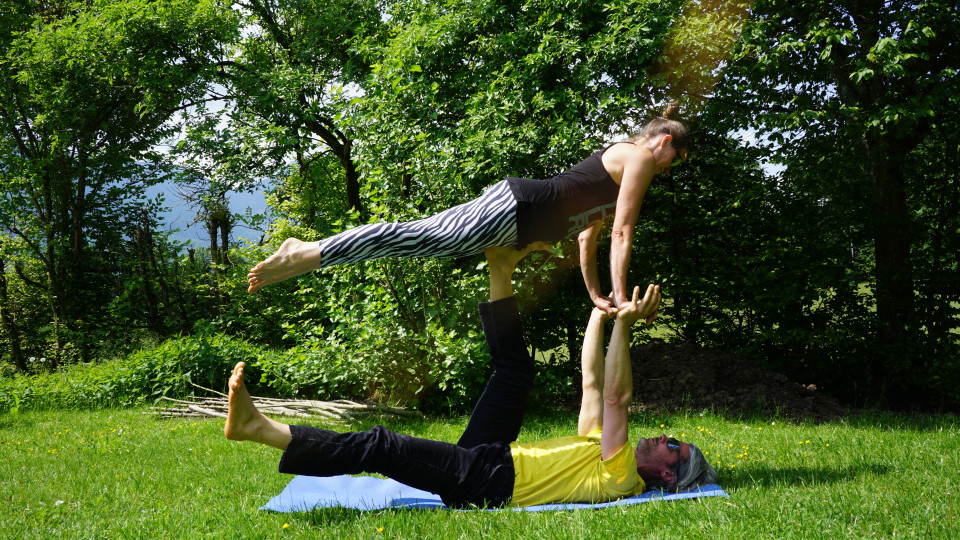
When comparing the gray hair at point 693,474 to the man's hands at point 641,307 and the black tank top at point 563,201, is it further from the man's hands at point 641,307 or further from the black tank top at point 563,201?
the black tank top at point 563,201

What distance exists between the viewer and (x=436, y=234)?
10.4 feet

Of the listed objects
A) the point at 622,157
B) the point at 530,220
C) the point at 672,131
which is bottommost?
the point at 530,220

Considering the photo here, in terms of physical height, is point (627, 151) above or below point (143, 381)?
above

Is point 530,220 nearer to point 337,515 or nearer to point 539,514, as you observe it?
point 539,514

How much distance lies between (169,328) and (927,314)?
1110 cm

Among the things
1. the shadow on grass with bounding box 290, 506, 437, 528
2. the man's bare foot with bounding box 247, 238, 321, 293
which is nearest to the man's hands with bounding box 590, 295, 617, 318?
the shadow on grass with bounding box 290, 506, 437, 528

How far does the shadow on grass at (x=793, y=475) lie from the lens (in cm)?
327

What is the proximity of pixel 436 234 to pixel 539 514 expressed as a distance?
1434 mm

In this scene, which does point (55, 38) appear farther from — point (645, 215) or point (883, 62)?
point (883, 62)

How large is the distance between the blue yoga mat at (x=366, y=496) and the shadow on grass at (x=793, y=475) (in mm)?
321

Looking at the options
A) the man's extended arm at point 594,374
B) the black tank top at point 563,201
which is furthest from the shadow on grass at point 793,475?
the black tank top at point 563,201

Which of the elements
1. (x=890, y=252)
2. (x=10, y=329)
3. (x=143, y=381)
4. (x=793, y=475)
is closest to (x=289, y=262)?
(x=793, y=475)

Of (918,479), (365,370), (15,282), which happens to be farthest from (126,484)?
(15,282)

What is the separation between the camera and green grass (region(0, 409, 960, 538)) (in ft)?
8.60
